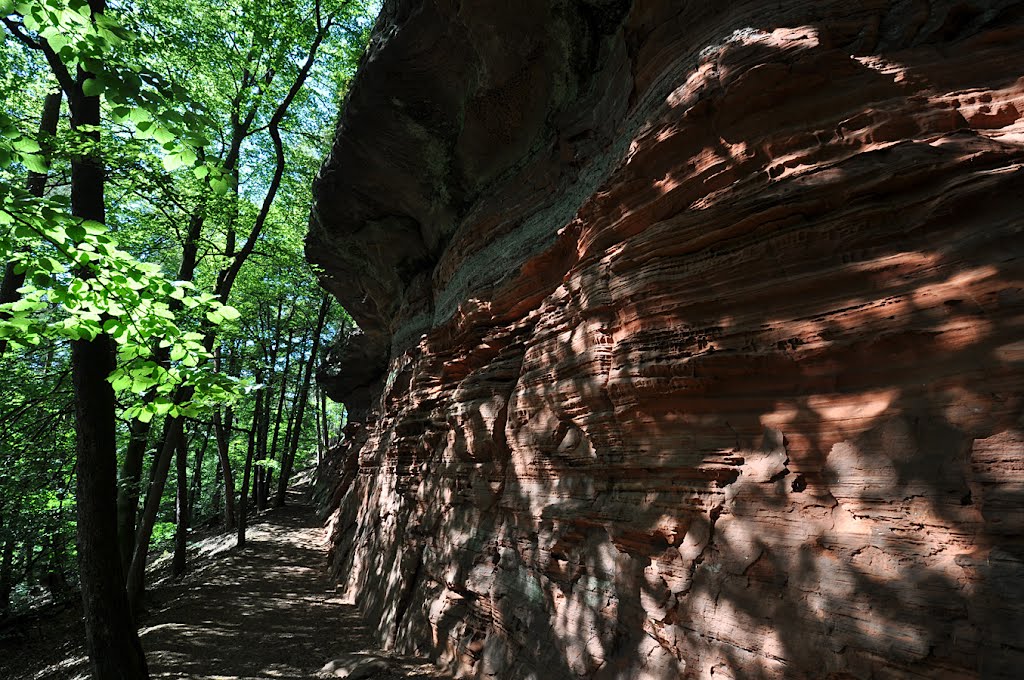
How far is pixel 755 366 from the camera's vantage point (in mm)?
4012

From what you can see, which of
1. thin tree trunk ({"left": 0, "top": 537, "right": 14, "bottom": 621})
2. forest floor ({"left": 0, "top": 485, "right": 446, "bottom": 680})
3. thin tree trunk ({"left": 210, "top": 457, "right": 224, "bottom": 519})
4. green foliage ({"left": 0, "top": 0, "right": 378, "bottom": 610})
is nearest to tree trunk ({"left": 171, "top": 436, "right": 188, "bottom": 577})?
forest floor ({"left": 0, "top": 485, "right": 446, "bottom": 680})

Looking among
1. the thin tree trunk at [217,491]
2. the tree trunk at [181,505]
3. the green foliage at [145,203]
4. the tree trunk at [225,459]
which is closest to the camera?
the green foliage at [145,203]

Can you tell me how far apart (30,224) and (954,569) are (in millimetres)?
6018

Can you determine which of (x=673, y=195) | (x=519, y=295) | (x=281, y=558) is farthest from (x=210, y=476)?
(x=673, y=195)

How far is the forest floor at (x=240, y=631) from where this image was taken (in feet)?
24.0

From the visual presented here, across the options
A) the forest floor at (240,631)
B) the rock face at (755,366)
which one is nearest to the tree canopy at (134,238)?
the forest floor at (240,631)

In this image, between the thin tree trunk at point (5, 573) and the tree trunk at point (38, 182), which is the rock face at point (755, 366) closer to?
the tree trunk at point (38, 182)

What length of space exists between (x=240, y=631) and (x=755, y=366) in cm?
1000

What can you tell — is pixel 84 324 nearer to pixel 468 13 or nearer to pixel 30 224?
pixel 30 224

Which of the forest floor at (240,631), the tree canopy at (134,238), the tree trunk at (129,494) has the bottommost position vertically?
the forest floor at (240,631)

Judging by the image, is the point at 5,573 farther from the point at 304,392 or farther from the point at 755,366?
the point at 755,366

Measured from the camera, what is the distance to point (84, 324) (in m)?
3.98

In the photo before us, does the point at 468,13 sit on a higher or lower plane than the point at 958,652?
higher

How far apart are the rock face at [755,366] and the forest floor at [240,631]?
1.26 m
